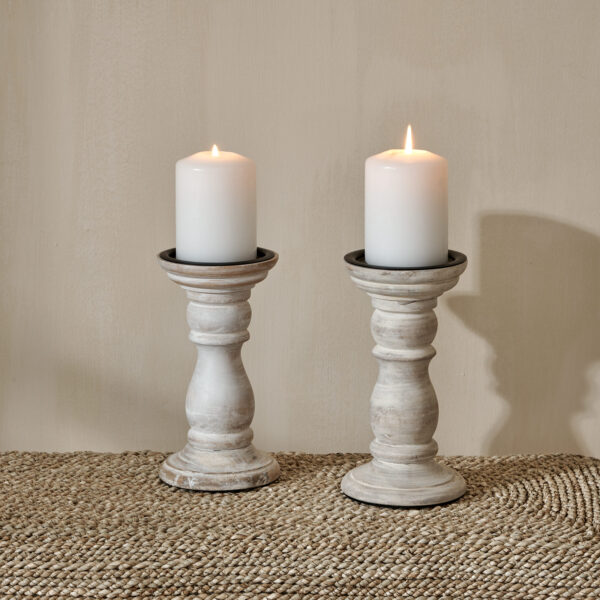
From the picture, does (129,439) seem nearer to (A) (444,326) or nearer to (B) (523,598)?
(A) (444,326)

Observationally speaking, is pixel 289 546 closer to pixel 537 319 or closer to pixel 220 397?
pixel 220 397

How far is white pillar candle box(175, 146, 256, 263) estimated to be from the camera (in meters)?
0.74

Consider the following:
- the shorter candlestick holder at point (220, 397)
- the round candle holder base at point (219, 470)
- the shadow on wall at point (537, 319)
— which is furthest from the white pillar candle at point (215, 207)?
the shadow on wall at point (537, 319)

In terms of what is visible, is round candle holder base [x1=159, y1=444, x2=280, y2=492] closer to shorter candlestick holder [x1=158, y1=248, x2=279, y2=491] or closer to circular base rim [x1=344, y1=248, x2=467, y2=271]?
shorter candlestick holder [x1=158, y1=248, x2=279, y2=491]

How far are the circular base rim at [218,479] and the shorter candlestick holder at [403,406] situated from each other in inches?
2.9

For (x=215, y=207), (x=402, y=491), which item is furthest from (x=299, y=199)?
(x=402, y=491)

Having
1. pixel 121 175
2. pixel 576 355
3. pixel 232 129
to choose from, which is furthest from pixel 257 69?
A: pixel 576 355

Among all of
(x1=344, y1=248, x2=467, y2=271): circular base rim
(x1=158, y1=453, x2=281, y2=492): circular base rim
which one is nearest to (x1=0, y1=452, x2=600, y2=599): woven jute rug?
(x1=158, y1=453, x2=281, y2=492): circular base rim

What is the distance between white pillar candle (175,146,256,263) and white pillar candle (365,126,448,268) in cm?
10

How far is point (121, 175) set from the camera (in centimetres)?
95

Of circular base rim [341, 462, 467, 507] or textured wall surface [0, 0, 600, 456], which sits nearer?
circular base rim [341, 462, 467, 507]

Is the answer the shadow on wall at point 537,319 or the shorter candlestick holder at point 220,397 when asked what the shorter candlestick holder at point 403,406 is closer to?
the shorter candlestick holder at point 220,397

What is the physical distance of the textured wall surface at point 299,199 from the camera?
0.92 metres

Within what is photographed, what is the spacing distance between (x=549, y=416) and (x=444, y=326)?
5.5 inches
